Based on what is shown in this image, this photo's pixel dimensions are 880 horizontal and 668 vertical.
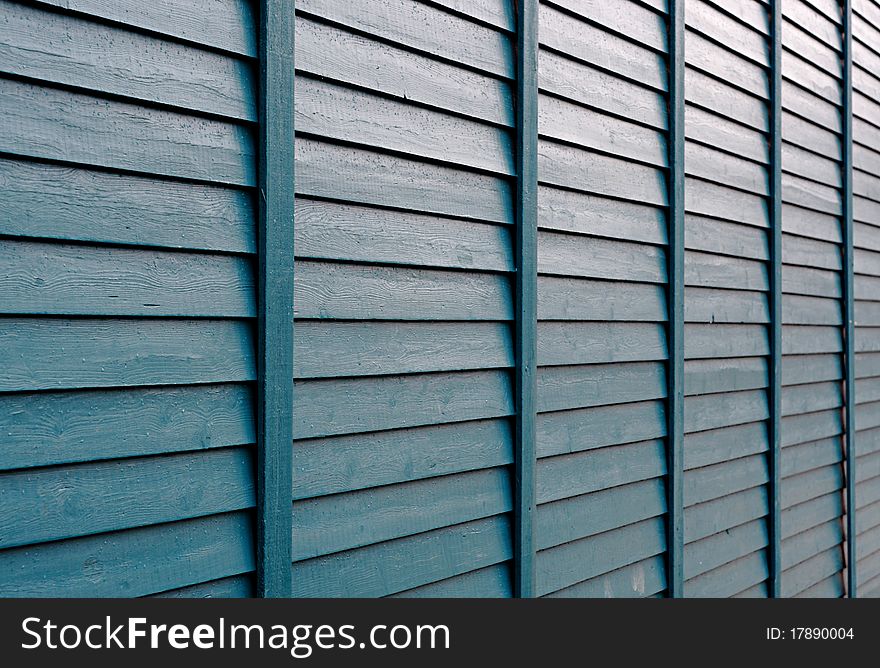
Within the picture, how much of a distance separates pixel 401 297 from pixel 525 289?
0.45 m

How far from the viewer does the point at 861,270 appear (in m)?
4.61

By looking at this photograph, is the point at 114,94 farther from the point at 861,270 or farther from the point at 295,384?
the point at 861,270

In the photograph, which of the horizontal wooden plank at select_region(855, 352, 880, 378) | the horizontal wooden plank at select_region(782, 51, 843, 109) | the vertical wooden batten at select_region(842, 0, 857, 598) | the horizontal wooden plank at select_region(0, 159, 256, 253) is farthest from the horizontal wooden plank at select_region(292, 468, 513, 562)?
the horizontal wooden plank at select_region(855, 352, 880, 378)

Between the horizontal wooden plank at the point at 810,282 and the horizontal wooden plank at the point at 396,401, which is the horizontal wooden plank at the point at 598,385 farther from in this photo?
the horizontal wooden plank at the point at 810,282

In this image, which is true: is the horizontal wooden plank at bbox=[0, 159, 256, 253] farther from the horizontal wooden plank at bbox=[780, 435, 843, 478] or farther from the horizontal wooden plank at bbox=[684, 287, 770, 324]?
the horizontal wooden plank at bbox=[780, 435, 843, 478]

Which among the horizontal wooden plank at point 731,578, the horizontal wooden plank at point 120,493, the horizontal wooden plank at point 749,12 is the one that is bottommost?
the horizontal wooden plank at point 731,578

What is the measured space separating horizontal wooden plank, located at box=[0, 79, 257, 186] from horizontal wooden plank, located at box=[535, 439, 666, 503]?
4.18 feet

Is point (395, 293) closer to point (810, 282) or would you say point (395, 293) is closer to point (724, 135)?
point (724, 135)

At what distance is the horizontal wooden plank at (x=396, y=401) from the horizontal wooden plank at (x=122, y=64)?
0.62 m

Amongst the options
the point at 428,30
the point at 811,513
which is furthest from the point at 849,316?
the point at 428,30

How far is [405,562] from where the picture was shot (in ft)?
7.54

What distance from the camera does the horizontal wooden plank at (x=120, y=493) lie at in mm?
1599

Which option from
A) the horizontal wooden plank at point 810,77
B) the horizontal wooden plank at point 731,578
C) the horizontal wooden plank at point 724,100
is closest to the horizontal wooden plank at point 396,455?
the horizontal wooden plank at point 731,578

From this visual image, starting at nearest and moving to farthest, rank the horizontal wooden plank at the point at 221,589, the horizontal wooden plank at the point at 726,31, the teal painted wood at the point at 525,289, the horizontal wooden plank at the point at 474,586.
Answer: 1. the horizontal wooden plank at the point at 221,589
2. the horizontal wooden plank at the point at 474,586
3. the teal painted wood at the point at 525,289
4. the horizontal wooden plank at the point at 726,31
